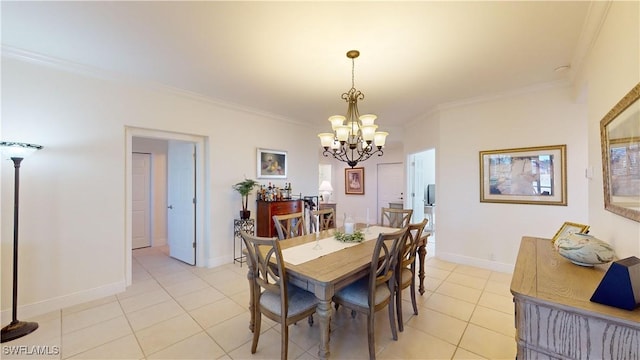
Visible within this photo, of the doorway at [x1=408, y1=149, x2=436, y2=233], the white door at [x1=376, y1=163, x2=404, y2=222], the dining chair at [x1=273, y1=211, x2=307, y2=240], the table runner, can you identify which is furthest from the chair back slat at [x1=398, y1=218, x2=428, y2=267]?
the white door at [x1=376, y1=163, x2=404, y2=222]

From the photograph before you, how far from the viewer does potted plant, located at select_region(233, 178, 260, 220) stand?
397 cm

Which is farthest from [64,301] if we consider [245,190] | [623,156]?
[623,156]

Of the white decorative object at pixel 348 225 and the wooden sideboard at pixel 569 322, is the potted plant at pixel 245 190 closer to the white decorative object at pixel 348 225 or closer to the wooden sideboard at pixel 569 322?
the white decorative object at pixel 348 225

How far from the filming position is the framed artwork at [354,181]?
850 cm

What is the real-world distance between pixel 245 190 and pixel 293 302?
8.06ft

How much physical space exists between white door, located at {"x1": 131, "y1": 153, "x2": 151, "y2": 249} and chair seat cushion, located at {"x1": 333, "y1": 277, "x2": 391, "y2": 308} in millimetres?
4773

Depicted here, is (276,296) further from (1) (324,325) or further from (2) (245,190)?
(2) (245,190)

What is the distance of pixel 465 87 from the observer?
3.32 m

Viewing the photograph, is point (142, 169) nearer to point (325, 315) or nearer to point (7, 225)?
point (7, 225)

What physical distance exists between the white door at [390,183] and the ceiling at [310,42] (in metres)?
4.51

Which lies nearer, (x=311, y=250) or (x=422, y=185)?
(x=311, y=250)

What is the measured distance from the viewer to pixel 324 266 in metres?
1.82

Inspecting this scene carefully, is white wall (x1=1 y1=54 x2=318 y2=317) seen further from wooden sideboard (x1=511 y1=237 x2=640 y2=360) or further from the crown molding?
wooden sideboard (x1=511 y1=237 x2=640 y2=360)

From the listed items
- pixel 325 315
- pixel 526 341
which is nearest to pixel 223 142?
pixel 325 315
